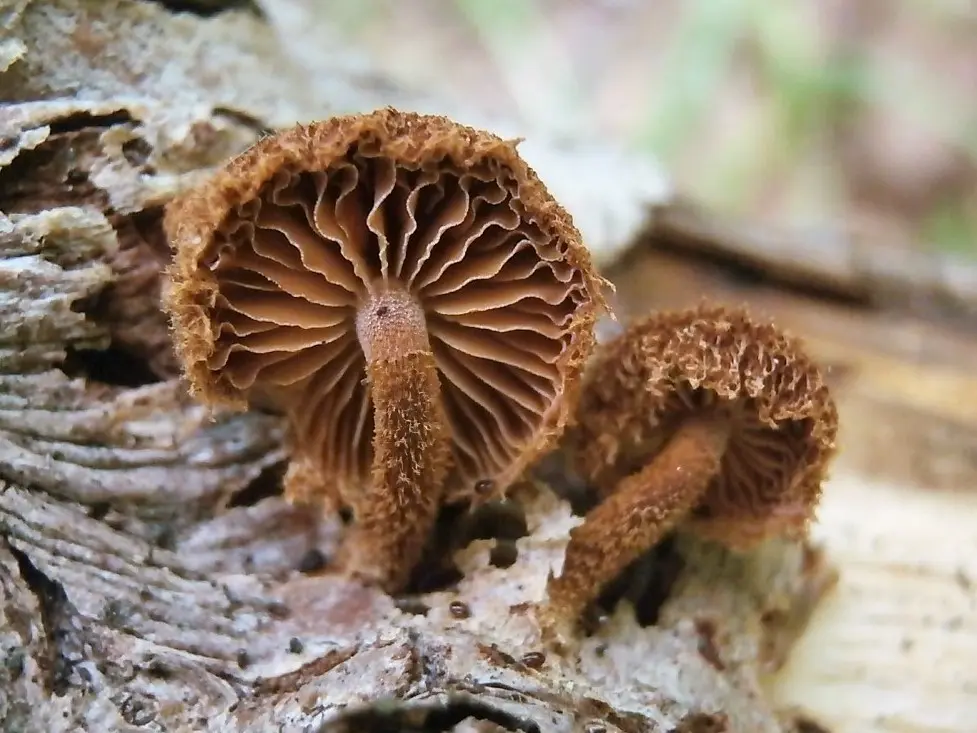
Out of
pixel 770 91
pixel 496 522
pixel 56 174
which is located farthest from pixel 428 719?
pixel 770 91

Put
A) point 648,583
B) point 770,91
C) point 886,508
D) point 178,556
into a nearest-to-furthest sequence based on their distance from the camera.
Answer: point 178,556
point 648,583
point 886,508
point 770,91

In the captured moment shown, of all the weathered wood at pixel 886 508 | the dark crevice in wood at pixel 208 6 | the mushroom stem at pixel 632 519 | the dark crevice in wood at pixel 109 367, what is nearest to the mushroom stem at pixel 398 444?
the mushroom stem at pixel 632 519

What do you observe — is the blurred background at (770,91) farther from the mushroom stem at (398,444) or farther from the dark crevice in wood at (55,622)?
the dark crevice in wood at (55,622)

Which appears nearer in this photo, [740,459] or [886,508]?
[740,459]

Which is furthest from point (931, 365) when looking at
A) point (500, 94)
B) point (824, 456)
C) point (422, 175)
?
point (500, 94)

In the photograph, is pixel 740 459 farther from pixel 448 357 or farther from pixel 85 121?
pixel 85 121

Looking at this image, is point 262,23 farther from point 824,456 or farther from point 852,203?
point 852,203

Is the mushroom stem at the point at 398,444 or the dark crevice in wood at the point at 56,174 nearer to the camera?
the mushroom stem at the point at 398,444
